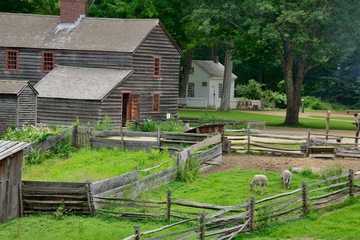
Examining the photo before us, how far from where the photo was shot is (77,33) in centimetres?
3728

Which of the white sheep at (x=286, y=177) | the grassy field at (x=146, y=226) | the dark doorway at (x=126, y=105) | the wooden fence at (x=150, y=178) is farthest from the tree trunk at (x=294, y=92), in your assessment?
the grassy field at (x=146, y=226)

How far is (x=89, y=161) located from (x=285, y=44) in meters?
21.1

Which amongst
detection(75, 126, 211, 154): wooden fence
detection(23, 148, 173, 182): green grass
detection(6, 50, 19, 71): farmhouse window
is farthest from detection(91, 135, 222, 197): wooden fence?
detection(6, 50, 19, 71): farmhouse window

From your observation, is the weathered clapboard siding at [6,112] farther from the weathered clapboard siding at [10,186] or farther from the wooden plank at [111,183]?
the wooden plank at [111,183]

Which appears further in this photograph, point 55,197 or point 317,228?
point 55,197

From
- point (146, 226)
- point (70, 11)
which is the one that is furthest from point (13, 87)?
point (146, 226)

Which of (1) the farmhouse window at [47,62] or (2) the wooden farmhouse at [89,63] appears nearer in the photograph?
(2) the wooden farmhouse at [89,63]

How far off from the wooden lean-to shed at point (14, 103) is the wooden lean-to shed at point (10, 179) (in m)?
16.2

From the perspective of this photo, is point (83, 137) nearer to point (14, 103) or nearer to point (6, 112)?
point (14, 103)

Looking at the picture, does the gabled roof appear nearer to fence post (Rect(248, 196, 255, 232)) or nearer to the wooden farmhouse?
the wooden farmhouse

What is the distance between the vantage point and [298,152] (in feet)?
80.8

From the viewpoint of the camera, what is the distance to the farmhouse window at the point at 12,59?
3709cm

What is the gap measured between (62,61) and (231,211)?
25206 mm

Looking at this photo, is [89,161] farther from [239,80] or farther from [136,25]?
[239,80]
